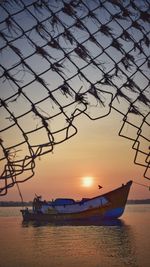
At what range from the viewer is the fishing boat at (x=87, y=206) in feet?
252

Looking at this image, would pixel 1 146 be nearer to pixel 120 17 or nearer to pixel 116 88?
pixel 116 88

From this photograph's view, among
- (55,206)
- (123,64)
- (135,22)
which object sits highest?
(135,22)

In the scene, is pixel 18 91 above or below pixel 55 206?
above

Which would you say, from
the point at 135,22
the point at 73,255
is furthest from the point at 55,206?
the point at 135,22

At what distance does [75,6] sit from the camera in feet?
6.21

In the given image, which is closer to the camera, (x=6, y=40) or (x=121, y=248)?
(x=6, y=40)

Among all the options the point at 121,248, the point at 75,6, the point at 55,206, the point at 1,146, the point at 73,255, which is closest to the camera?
the point at 1,146

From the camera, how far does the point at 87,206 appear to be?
7906 centimetres

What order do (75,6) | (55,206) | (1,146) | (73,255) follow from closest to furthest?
(1,146)
(75,6)
(73,255)
(55,206)

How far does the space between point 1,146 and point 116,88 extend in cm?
63

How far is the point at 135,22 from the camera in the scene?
2131 mm

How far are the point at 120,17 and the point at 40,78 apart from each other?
576mm

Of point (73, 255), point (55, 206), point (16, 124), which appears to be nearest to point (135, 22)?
point (16, 124)

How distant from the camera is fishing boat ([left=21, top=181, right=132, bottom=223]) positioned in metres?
76.7
